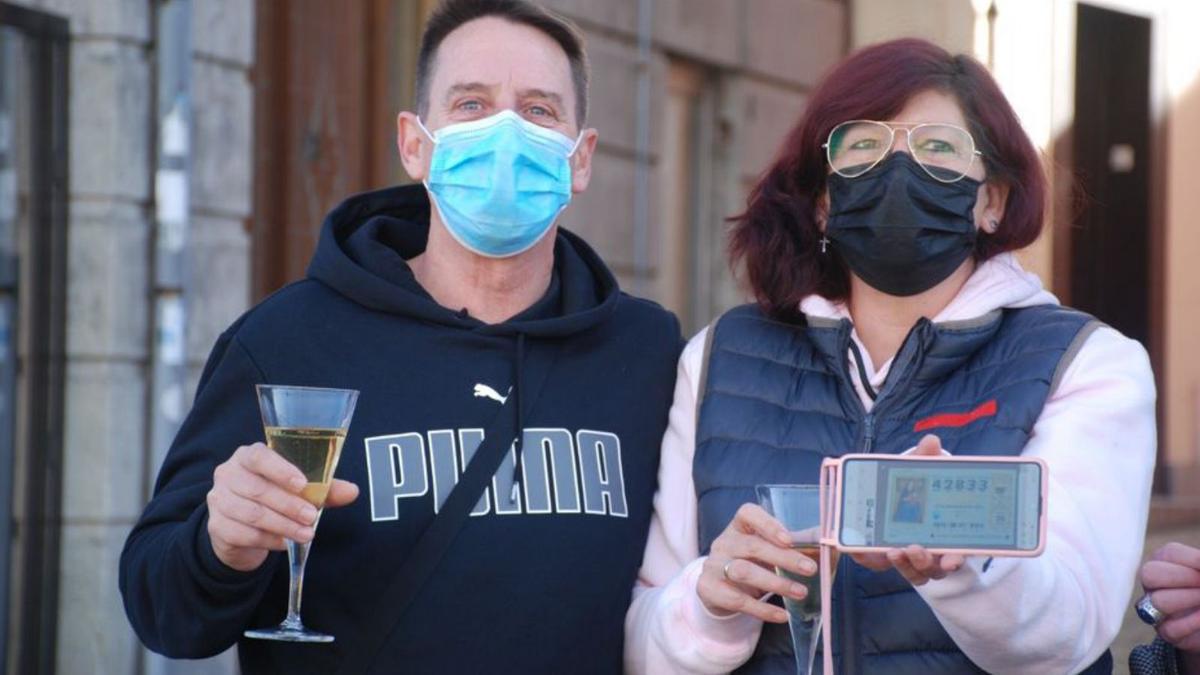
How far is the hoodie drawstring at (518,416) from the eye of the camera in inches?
155

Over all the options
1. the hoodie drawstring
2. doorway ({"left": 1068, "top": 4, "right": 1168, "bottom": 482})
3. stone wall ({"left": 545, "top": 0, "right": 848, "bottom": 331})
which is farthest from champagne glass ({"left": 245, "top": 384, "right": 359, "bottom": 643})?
doorway ({"left": 1068, "top": 4, "right": 1168, "bottom": 482})

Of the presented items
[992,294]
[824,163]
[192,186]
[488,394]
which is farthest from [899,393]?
[192,186]

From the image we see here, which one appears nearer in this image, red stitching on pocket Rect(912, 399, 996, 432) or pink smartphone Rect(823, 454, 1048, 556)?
pink smartphone Rect(823, 454, 1048, 556)

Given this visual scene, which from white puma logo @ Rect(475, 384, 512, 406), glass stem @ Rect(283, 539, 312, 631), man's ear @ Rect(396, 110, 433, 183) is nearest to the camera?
glass stem @ Rect(283, 539, 312, 631)

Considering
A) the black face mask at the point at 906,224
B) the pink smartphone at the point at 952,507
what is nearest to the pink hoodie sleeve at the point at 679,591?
the black face mask at the point at 906,224

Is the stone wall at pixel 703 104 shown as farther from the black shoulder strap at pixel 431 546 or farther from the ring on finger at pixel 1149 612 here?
the ring on finger at pixel 1149 612

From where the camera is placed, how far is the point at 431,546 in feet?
12.6

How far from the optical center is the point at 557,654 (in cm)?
388

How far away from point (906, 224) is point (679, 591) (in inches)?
31.7

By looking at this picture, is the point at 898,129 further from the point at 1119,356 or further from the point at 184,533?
the point at 184,533

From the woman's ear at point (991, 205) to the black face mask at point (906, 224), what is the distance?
7 cm

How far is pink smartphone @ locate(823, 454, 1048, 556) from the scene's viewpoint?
3066 millimetres

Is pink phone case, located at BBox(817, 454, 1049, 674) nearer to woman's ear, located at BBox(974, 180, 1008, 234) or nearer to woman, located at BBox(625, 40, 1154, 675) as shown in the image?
woman, located at BBox(625, 40, 1154, 675)

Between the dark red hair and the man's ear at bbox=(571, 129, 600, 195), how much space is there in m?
0.41
